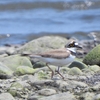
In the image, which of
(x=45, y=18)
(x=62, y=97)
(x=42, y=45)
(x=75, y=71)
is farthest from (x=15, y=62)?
(x=45, y=18)

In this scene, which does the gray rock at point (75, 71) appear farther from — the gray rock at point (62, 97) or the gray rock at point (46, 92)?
the gray rock at point (62, 97)

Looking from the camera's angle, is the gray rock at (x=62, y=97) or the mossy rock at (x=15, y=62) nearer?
the gray rock at (x=62, y=97)

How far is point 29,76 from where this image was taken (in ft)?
25.5

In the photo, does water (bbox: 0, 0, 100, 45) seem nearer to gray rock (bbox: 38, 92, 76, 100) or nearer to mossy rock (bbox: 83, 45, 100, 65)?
mossy rock (bbox: 83, 45, 100, 65)

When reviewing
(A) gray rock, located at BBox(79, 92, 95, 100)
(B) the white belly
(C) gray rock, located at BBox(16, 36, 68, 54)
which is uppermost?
(B) the white belly

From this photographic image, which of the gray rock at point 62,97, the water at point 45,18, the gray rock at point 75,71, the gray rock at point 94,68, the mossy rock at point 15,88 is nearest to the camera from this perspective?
the gray rock at point 62,97

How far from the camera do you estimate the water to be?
54.3ft

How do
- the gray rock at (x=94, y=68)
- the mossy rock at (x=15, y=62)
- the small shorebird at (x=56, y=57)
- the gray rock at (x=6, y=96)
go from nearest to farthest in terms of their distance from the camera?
the gray rock at (x=6, y=96) → the small shorebird at (x=56, y=57) → the gray rock at (x=94, y=68) → the mossy rock at (x=15, y=62)

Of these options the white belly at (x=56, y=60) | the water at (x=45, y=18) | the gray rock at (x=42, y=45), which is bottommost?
the water at (x=45, y=18)

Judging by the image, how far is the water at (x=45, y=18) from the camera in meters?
16.5

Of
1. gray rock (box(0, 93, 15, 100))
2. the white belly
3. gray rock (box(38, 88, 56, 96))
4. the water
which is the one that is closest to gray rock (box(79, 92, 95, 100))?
gray rock (box(38, 88, 56, 96))

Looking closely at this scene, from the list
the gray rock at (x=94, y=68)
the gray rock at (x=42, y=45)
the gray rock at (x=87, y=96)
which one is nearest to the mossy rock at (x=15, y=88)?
the gray rock at (x=87, y=96)

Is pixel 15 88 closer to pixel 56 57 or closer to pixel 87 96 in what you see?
pixel 56 57

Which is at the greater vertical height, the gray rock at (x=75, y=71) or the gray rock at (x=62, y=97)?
the gray rock at (x=62, y=97)
